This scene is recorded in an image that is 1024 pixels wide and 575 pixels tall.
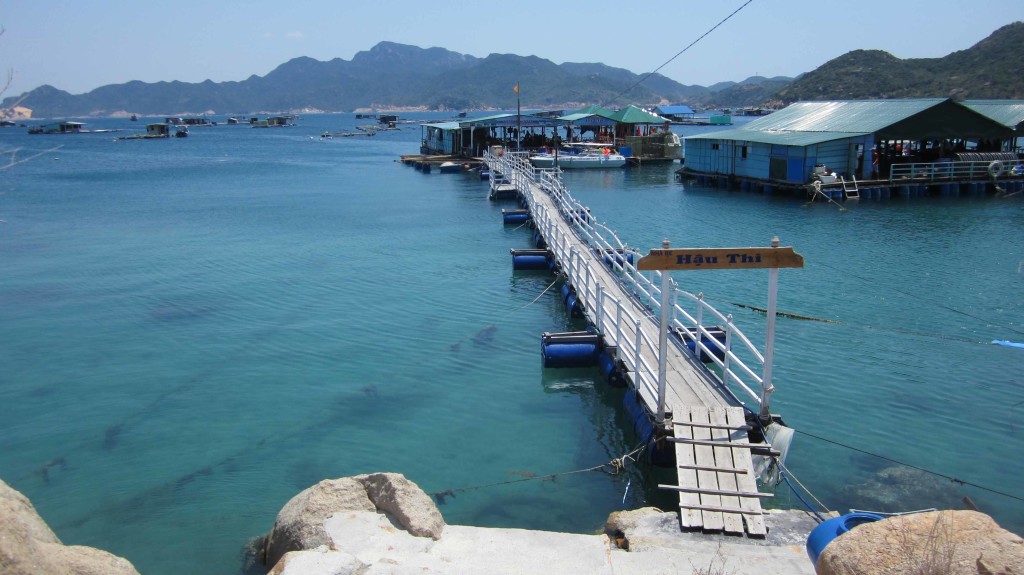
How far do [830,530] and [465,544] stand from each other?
12.1 feet

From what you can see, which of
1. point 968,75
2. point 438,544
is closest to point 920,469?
point 438,544

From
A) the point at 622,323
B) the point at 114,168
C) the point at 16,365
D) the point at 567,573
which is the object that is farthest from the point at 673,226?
the point at 114,168

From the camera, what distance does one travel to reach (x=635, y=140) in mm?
66312

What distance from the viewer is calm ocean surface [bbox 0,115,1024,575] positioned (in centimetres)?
1091

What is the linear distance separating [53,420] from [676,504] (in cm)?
1125

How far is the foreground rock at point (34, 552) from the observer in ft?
20.7

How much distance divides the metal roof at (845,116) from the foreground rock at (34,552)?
4209 cm

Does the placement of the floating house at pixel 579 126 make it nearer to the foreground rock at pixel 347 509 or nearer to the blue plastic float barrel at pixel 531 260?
the blue plastic float barrel at pixel 531 260

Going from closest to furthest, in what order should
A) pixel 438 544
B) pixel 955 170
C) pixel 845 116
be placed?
pixel 438 544 → pixel 955 170 → pixel 845 116

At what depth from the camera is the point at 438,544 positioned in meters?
8.16

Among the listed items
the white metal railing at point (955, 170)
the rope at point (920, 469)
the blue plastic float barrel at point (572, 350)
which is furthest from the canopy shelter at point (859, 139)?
the rope at point (920, 469)

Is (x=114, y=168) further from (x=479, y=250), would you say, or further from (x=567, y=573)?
(x=567, y=573)

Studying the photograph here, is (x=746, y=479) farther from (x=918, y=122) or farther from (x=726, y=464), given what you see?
(x=918, y=122)

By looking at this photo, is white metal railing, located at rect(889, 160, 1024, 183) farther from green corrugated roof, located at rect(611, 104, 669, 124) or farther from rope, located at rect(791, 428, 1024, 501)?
rope, located at rect(791, 428, 1024, 501)
